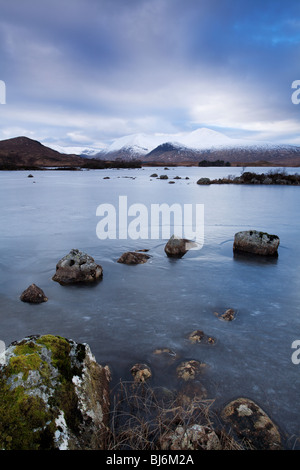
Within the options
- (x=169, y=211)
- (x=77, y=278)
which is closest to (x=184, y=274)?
(x=77, y=278)

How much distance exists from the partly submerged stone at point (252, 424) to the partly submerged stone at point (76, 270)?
6239 millimetres

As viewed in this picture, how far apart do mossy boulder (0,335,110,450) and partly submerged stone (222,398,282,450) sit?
1.91 meters

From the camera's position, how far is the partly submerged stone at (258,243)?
491 inches

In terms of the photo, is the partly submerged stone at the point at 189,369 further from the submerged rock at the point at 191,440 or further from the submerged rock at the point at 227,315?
the submerged rock at the point at 227,315

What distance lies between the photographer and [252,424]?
4.02m

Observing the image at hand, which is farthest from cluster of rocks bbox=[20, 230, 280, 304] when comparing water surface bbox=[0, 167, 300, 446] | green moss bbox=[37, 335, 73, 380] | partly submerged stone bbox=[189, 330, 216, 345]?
partly submerged stone bbox=[189, 330, 216, 345]

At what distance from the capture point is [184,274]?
1016 centimetres

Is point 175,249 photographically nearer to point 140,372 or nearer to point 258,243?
point 258,243

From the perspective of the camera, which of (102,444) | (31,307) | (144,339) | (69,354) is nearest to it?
(102,444)

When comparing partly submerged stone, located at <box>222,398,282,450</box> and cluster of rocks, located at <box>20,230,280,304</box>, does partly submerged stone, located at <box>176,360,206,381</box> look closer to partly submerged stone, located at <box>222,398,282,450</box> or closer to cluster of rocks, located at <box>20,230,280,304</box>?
partly submerged stone, located at <box>222,398,282,450</box>

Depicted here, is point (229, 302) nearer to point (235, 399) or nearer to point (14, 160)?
point (235, 399)

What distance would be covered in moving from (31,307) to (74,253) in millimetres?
2638

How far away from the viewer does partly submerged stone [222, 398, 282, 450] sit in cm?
381

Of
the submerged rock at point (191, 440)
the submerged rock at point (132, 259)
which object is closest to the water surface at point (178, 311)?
the submerged rock at point (132, 259)
